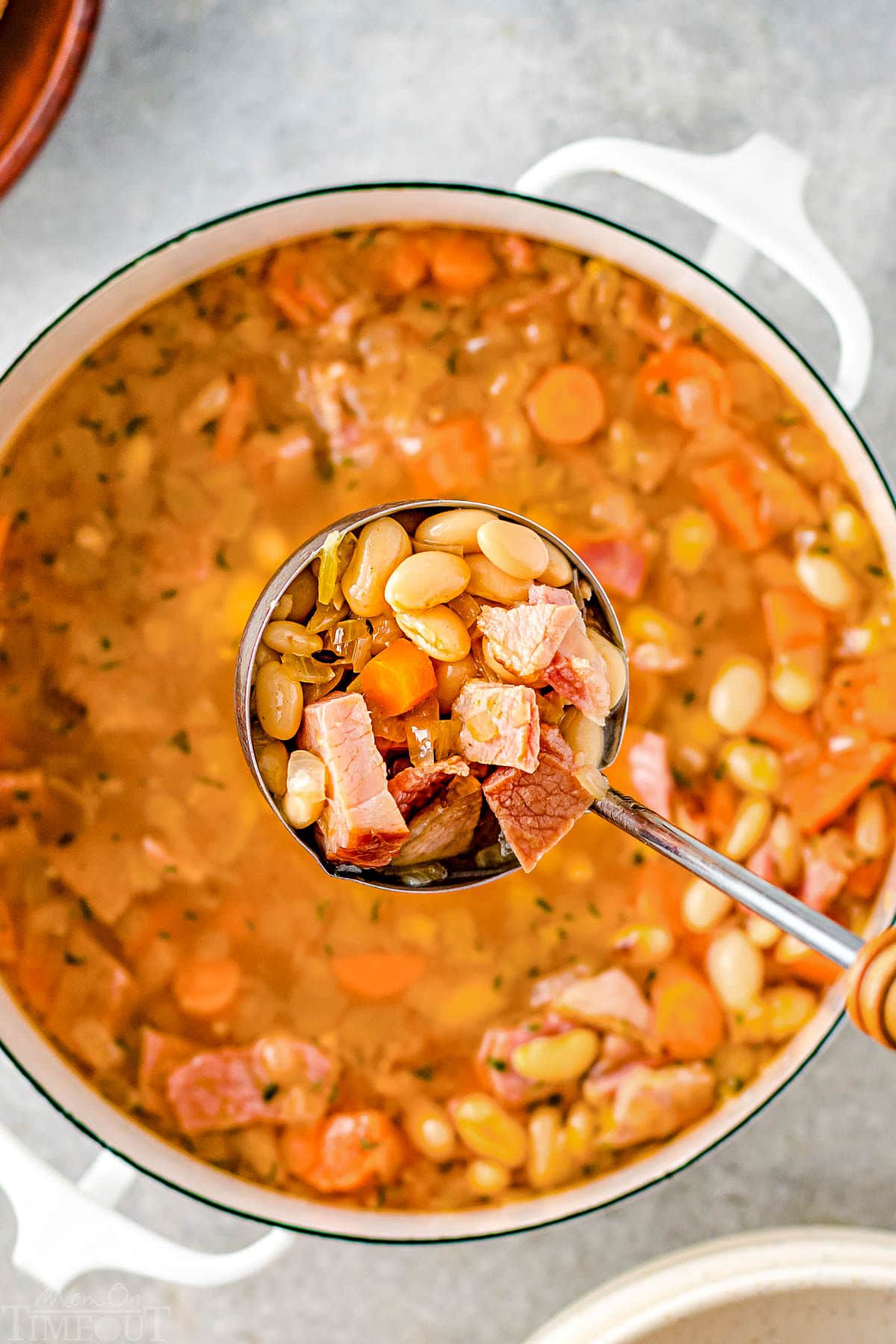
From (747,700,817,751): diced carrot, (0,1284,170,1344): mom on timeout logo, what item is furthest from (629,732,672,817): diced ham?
(0,1284,170,1344): mom on timeout logo

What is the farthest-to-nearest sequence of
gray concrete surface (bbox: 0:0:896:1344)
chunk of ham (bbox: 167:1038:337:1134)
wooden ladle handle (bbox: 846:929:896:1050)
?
gray concrete surface (bbox: 0:0:896:1344)
chunk of ham (bbox: 167:1038:337:1134)
wooden ladle handle (bbox: 846:929:896:1050)

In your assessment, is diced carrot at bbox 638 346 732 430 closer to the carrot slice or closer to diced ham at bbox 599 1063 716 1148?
the carrot slice

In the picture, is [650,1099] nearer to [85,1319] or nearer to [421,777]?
[421,777]

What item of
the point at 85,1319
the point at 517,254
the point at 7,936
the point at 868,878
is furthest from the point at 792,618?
the point at 85,1319

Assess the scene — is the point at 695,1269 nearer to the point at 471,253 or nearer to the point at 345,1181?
the point at 345,1181

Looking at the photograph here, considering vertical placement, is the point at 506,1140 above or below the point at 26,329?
below

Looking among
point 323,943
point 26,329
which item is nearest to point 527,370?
point 26,329

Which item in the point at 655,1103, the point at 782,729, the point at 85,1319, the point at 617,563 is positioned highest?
the point at 617,563
